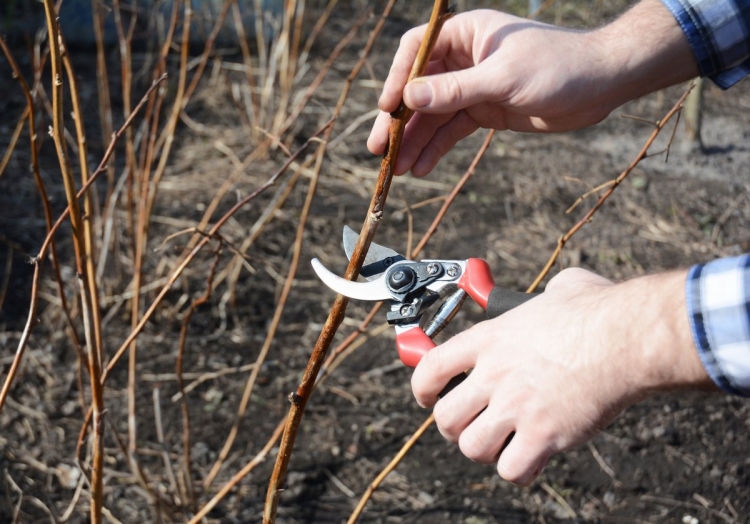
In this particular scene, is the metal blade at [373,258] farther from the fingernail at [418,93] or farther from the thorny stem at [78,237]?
the thorny stem at [78,237]

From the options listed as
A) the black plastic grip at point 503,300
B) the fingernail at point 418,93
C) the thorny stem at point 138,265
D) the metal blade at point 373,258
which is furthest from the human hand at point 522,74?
the thorny stem at point 138,265

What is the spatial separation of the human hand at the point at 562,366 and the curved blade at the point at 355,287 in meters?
0.23

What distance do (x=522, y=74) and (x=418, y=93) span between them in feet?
0.87

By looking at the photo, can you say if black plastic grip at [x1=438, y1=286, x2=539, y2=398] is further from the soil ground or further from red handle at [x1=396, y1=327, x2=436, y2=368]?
the soil ground

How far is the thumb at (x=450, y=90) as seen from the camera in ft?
3.88

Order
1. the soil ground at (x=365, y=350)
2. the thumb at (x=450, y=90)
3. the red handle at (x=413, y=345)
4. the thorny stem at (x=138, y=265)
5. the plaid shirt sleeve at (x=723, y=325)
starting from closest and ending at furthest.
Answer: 1. the plaid shirt sleeve at (x=723, y=325)
2. the thumb at (x=450, y=90)
3. the red handle at (x=413, y=345)
4. the thorny stem at (x=138, y=265)
5. the soil ground at (x=365, y=350)

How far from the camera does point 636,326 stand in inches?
38.9

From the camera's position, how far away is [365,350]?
9.62 feet

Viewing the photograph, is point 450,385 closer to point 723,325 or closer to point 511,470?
point 511,470

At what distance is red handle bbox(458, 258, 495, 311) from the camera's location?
4.37 ft

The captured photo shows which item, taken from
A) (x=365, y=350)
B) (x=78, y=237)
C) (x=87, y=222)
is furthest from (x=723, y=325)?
(x=365, y=350)

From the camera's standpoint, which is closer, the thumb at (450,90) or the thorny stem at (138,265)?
the thumb at (450,90)

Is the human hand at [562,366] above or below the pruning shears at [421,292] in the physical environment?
above

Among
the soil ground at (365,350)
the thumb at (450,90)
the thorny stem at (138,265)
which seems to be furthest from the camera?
the soil ground at (365,350)
